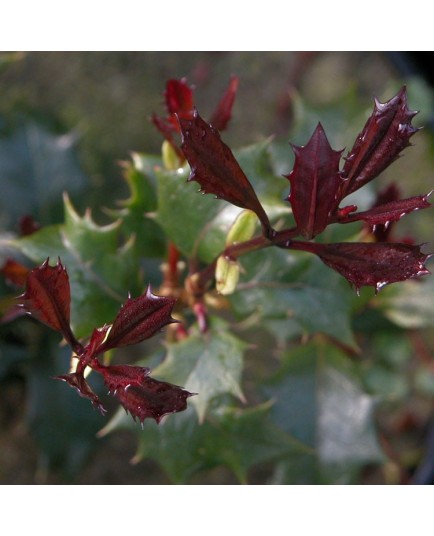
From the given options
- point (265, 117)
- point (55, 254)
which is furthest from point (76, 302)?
point (265, 117)

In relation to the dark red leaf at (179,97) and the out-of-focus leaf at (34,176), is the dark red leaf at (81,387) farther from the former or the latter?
the out-of-focus leaf at (34,176)

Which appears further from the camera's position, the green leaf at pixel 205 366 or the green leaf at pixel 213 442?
the green leaf at pixel 213 442

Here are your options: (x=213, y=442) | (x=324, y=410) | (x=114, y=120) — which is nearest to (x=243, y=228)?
(x=213, y=442)

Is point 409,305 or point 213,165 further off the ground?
point 409,305

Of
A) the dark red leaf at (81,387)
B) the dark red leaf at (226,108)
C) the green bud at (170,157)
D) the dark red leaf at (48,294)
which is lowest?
the dark red leaf at (81,387)

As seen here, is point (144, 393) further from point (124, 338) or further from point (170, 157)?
point (170, 157)

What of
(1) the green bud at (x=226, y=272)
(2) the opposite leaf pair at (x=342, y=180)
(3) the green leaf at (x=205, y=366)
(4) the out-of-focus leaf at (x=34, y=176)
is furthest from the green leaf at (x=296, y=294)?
(4) the out-of-focus leaf at (x=34, y=176)

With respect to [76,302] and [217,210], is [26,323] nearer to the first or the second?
[76,302]

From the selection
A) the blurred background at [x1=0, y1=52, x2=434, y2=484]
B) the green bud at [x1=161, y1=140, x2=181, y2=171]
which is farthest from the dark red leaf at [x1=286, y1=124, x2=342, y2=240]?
the blurred background at [x1=0, y1=52, x2=434, y2=484]
